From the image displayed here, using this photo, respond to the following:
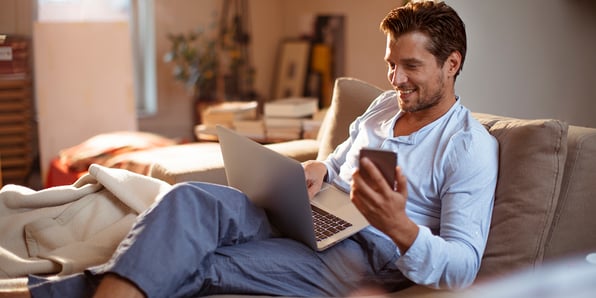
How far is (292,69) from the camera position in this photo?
5.48m

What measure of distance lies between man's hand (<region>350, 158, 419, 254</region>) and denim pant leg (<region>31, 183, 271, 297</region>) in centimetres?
37

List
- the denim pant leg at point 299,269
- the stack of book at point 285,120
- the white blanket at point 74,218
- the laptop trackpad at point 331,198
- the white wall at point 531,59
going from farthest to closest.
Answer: the stack of book at point 285,120 → the white wall at point 531,59 → the laptop trackpad at point 331,198 → the white blanket at point 74,218 → the denim pant leg at point 299,269

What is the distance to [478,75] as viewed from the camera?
241cm

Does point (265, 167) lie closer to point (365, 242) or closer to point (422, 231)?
point (365, 242)

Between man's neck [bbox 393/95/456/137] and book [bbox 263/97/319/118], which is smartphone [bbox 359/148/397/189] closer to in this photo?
man's neck [bbox 393/95/456/137]

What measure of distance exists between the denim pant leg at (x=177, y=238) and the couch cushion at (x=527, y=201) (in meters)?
0.59

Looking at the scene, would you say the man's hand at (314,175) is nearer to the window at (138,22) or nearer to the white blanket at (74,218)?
the white blanket at (74,218)

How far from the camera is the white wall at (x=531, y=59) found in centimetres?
240

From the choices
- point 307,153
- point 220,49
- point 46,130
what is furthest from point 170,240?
point 220,49

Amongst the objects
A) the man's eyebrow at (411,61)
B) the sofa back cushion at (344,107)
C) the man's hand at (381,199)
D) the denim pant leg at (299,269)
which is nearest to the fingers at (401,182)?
the man's hand at (381,199)

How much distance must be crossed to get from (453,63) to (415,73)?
112 mm

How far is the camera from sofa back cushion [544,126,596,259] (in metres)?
1.76

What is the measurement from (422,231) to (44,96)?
2746 mm

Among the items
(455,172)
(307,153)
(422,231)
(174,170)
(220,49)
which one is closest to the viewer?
(422,231)
